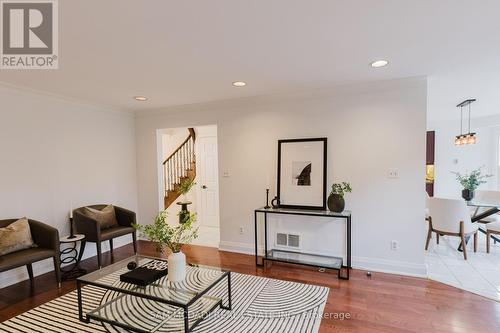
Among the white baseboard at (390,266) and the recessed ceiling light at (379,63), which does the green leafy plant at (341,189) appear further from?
the recessed ceiling light at (379,63)

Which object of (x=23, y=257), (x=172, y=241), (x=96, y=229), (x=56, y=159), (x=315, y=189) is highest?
(x=56, y=159)

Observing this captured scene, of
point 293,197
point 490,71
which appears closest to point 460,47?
point 490,71

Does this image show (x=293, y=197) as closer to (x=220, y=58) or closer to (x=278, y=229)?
(x=278, y=229)

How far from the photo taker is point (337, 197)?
328 cm

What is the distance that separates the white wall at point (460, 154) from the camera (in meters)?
5.89

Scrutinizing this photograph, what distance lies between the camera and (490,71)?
2867 millimetres

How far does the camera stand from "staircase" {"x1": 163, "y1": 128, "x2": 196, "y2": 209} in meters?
6.11

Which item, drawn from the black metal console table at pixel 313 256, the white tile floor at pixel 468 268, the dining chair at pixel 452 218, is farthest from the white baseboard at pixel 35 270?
the dining chair at pixel 452 218

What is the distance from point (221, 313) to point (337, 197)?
74.5 inches

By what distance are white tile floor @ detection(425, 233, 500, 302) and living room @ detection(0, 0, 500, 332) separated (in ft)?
0.59

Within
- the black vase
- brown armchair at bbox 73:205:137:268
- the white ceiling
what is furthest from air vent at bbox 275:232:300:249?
brown armchair at bbox 73:205:137:268

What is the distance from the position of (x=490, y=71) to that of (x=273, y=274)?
341cm

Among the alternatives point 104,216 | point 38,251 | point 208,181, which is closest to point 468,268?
point 208,181

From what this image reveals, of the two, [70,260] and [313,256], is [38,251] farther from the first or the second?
[313,256]
